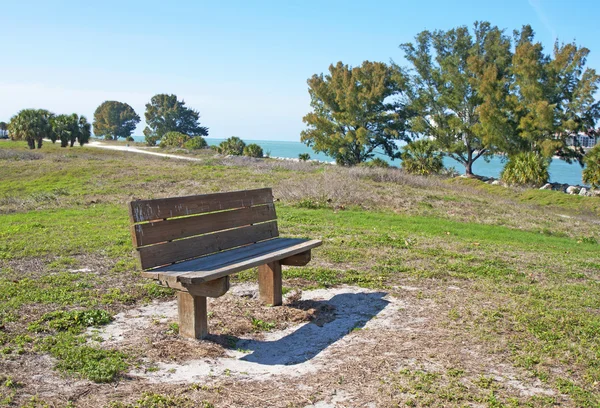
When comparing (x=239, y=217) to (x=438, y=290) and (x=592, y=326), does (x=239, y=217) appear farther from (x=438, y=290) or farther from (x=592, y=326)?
(x=592, y=326)

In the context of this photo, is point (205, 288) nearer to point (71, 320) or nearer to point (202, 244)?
point (202, 244)

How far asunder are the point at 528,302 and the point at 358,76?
40836mm

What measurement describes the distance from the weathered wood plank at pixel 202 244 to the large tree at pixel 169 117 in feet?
286

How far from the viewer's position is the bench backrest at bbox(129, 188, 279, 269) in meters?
4.68

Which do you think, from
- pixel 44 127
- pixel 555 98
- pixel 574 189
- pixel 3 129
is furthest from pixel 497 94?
pixel 3 129

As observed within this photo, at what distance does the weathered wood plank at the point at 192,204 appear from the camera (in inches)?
186

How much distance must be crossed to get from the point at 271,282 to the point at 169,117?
8870 centimetres

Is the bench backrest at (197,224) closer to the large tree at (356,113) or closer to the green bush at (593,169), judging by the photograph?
the green bush at (593,169)

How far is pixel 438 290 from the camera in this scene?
6477 millimetres

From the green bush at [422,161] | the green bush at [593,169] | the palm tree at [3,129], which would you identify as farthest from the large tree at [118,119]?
the green bush at [593,169]

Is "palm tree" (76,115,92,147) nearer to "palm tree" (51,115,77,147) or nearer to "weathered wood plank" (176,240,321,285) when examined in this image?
"palm tree" (51,115,77,147)

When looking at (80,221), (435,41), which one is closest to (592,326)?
(80,221)

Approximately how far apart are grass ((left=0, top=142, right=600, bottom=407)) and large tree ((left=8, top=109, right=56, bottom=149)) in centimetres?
3117

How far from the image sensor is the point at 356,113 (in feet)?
147
